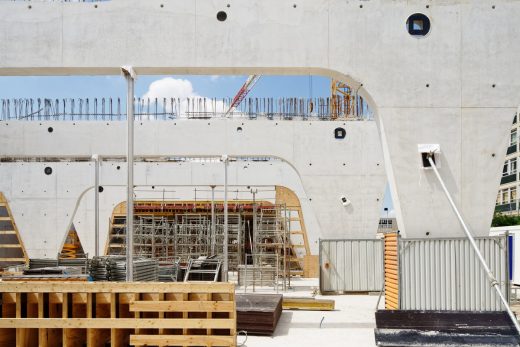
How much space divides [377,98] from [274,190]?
67.6 ft

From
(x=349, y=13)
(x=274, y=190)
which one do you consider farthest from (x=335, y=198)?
(x=349, y=13)

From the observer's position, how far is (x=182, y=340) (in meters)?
11.1

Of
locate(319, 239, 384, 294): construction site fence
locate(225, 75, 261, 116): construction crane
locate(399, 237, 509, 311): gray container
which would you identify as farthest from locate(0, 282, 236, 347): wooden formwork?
locate(225, 75, 261, 116): construction crane

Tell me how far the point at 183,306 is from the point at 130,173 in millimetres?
2954

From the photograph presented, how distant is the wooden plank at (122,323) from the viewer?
1104 cm

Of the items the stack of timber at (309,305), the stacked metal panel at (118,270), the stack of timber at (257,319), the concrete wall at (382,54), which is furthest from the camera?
the stacked metal panel at (118,270)

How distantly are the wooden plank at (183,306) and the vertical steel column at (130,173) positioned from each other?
1055 millimetres

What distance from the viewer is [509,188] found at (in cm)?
7131

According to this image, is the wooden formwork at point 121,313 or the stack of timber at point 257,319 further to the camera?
the stack of timber at point 257,319

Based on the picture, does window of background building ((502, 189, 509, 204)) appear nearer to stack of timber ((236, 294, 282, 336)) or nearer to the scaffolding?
the scaffolding

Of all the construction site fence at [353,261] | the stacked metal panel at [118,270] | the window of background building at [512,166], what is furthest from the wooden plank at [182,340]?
the window of background building at [512,166]

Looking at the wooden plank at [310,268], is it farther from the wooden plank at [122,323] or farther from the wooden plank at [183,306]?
the wooden plank at [122,323]

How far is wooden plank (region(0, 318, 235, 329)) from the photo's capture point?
1104cm

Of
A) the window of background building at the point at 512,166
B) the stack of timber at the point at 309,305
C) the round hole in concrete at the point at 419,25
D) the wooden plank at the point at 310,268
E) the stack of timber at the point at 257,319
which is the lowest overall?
the wooden plank at the point at 310,268
